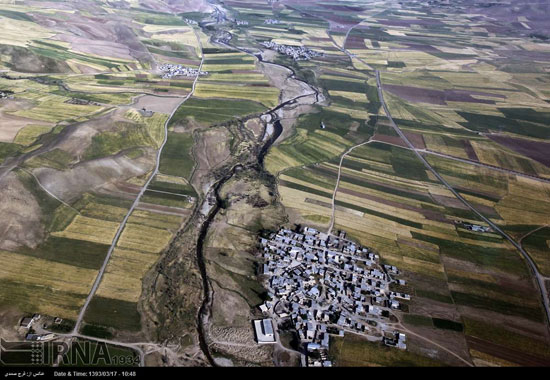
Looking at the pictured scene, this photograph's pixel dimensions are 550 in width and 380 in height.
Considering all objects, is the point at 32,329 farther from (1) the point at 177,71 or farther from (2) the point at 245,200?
(1) the point at 177,71

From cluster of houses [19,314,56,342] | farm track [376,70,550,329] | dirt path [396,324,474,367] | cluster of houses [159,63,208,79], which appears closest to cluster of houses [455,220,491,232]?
farm track [376,70,550,329]

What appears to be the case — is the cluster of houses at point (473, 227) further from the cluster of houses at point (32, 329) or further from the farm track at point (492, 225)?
the cluster of houses at point (32, 329)

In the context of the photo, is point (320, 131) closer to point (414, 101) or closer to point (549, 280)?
point (414, 101)

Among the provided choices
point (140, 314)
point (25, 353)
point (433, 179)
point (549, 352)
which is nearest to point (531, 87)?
point (433, 179)

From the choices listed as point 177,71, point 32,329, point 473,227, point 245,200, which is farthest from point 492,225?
point 177,71

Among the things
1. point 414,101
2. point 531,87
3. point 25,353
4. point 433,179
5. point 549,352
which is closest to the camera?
point 25,353
